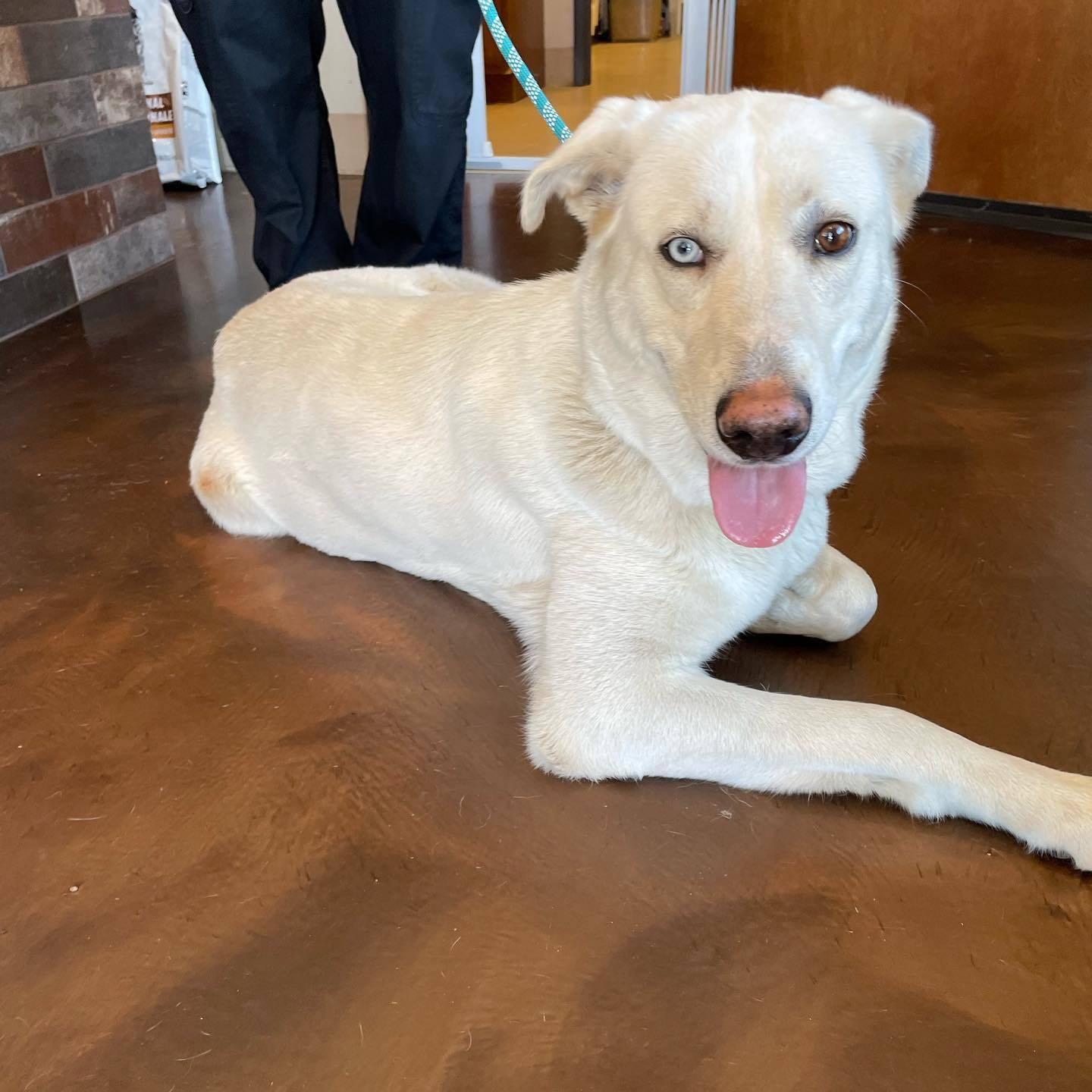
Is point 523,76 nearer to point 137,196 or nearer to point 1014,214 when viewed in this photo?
point 137,196

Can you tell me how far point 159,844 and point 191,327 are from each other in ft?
8.00

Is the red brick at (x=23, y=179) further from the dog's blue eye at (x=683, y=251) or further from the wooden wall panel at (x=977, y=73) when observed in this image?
the wooden wall panel at (x=977, y=73)

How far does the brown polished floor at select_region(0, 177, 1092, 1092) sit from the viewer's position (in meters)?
0.98

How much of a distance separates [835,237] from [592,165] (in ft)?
1.20

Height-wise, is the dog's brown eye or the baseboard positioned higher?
the dog's brown eye

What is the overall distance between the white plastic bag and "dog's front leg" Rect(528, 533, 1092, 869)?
4716 mm

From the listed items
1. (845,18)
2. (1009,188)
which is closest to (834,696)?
(1009,188)

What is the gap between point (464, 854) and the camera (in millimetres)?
1202

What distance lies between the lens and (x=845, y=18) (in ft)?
14.5

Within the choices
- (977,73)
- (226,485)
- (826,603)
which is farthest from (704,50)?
(826,603)

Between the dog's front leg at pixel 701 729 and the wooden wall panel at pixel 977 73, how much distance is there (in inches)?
146

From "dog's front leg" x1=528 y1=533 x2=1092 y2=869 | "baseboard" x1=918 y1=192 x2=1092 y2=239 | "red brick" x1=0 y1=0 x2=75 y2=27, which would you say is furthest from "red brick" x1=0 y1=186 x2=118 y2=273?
"baseboard" x1=918 y1=192 x2=1092 y2=239

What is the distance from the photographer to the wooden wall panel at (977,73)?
3.83 meters

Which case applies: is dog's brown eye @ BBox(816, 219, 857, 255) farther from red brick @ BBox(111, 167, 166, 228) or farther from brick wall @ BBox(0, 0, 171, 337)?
red brick @ BBox(111, 167, 166, 228)
